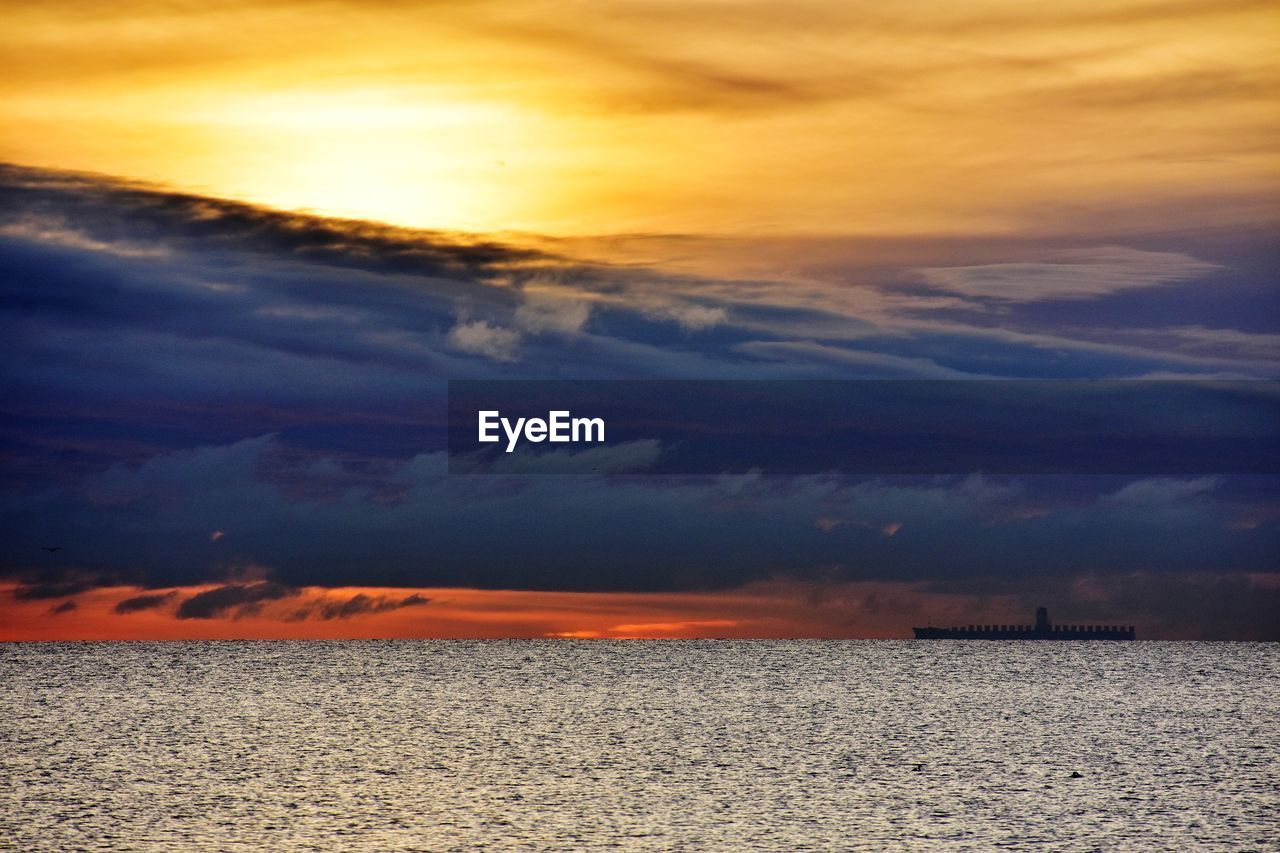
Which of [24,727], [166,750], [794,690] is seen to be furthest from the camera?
[794,690]

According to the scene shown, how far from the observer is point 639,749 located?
367 inches

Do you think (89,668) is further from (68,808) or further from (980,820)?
(980,820)

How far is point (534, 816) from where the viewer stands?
24.3 ft

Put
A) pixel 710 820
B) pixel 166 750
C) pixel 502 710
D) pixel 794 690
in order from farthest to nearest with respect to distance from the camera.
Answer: pixel 794 690 → pixel 502 710 → pixel 166 750 → pixel 710 820

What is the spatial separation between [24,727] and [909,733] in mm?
5826

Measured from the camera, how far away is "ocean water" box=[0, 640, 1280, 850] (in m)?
7.16

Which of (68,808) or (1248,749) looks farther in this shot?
(1248,749)

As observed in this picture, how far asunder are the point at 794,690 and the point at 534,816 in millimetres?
5019

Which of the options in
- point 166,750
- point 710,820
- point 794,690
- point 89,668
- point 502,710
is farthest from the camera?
point 89,668

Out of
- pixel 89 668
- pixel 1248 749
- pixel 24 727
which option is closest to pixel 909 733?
pixel 1248 749

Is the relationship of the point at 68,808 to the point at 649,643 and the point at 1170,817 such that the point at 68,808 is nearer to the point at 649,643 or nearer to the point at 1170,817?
the point at 1170,817

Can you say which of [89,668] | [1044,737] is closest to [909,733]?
[1044,737]

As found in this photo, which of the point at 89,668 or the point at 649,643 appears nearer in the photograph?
the point at 89,668

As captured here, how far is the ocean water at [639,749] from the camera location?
7164mm
